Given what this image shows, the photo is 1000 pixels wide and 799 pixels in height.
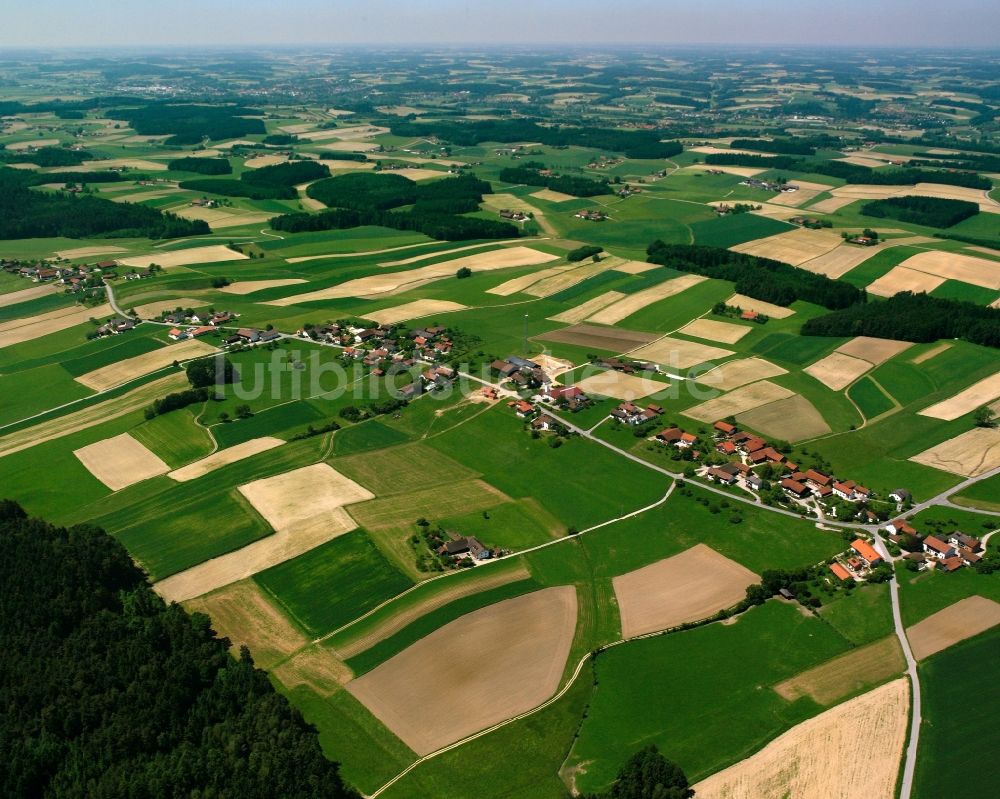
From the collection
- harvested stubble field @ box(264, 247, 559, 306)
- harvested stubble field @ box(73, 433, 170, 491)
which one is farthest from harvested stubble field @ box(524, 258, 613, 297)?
harvested stubble field @ box(73, 433, 170, 491)

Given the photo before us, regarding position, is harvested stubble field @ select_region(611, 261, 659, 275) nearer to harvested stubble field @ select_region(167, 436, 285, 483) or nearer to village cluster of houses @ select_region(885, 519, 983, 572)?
harvested stubble field @ select_region(167, 436, 285, 483)

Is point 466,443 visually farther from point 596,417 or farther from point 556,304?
point 556,304

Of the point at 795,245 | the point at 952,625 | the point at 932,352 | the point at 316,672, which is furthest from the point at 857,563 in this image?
the point at 795,245

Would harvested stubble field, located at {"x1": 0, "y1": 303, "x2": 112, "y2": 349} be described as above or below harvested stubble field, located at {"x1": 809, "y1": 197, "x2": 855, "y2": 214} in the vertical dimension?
below

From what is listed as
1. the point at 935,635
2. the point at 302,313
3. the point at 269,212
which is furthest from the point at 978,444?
the point at 269,212

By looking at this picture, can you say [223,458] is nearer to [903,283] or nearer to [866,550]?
[866,550]

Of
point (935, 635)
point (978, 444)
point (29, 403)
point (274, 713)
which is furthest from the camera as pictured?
point (29, 403)
